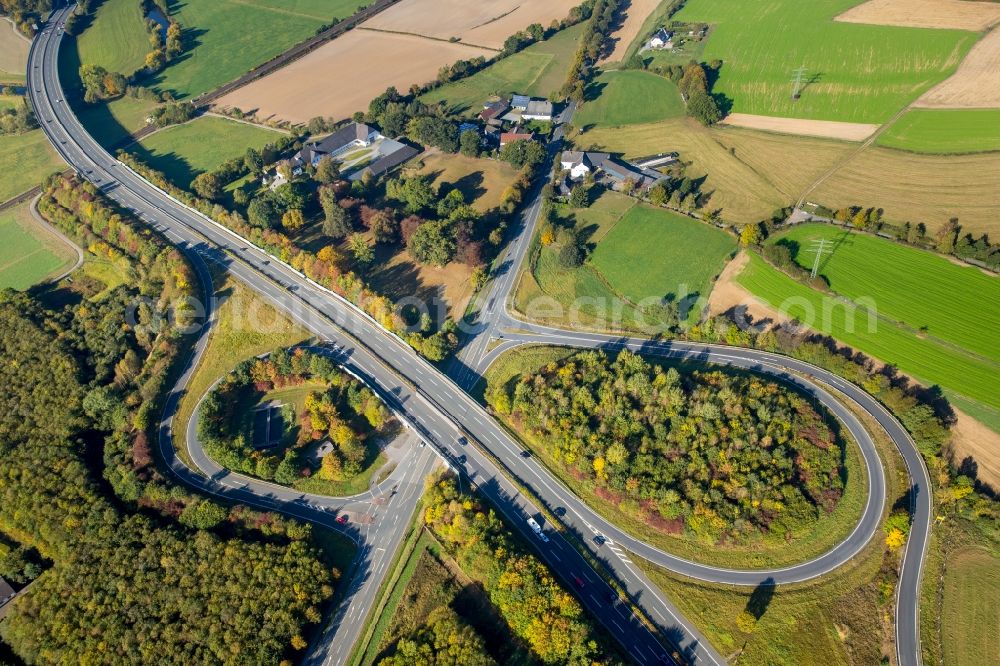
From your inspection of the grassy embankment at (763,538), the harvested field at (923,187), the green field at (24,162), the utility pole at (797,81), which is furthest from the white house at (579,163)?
the green field at (24,162)

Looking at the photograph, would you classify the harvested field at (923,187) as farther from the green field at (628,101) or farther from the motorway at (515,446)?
the green field at (628,101)

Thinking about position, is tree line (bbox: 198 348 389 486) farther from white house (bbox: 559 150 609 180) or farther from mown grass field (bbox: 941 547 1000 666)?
mown grass field (bbox: 941 547 1000 666)

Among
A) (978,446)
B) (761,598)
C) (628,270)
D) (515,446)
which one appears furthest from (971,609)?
(628,270)

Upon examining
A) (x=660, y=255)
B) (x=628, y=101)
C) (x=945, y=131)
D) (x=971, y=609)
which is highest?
(x=945, y=131)

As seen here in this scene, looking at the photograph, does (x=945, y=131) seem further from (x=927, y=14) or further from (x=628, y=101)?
(x=628, y=101)

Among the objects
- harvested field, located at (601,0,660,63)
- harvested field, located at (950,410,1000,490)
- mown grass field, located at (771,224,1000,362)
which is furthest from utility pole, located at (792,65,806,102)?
harvested field, located at (950,410,1000,490)

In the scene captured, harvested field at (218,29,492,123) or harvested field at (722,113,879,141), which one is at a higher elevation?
harvested field at (722,113,879,141)
